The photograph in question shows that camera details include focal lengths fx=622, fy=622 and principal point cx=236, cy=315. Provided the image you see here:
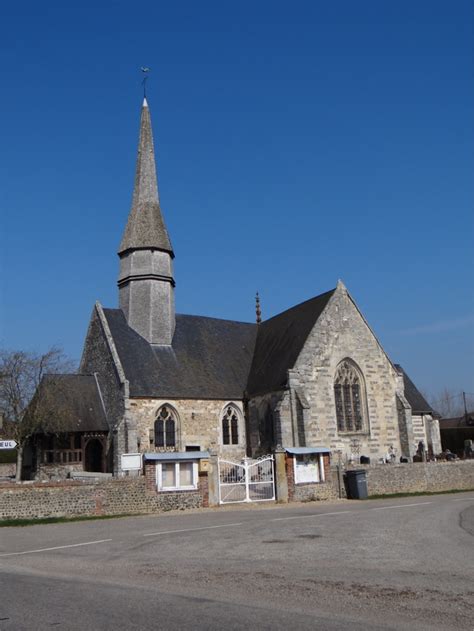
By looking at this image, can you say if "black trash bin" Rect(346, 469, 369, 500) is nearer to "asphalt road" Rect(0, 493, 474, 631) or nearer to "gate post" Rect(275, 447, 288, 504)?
"gate post" Rect(275, 447, 288, 504)

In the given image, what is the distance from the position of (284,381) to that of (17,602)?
20300 mm

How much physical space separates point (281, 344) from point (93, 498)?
14507 millimetres

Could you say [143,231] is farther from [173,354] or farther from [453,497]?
[453,497]

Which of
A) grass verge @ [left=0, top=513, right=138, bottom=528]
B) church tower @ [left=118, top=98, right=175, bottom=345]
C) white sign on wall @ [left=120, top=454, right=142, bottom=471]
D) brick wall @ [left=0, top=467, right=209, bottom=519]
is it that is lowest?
grass verge @ [left=0, top=513, right=138, bottom=528]

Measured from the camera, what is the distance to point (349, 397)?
1127 inches

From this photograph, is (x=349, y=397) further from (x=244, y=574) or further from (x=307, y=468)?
(x=244, y=574)

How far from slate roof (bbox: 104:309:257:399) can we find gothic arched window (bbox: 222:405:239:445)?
775mm

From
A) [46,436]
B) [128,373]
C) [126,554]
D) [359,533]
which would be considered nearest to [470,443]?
[128,373]

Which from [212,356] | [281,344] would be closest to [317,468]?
[281,344]

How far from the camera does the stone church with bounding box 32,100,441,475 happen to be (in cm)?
2683

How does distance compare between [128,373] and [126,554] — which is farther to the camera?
[128,373]

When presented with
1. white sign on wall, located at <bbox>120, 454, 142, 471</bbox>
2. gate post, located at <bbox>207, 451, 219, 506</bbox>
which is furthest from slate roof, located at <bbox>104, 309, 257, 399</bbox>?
gate post, located at <bbox>207, 451, 219, 506</bbox>

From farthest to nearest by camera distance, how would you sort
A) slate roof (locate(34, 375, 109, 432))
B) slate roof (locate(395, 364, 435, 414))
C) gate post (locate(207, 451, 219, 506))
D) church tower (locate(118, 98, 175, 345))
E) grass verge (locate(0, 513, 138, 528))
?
slate roof (locate(395, 364, 435, 414))
church tower (locate(118, 98, 175, 345))
slate roof (locate(34, 375, 109, 432))
gate post (locate(207, 451, 219, 506))
grass verge (locate(0, 513, 138, 528))

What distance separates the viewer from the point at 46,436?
26188 millimetres
